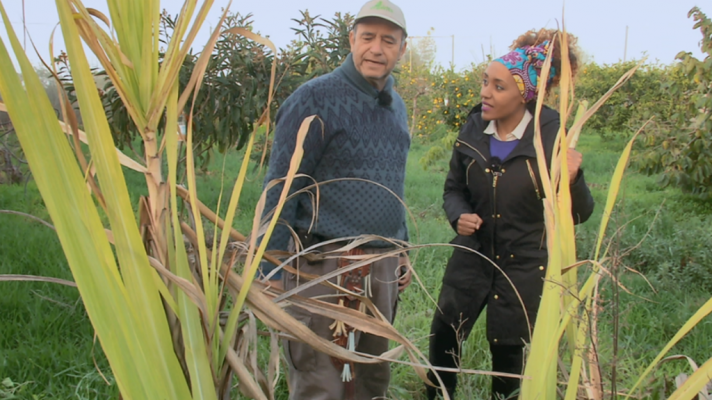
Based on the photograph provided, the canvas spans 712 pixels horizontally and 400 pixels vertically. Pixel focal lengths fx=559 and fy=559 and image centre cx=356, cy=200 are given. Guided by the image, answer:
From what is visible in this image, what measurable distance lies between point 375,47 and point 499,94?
50 centimetres

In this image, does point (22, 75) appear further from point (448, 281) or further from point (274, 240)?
point (448, 281)

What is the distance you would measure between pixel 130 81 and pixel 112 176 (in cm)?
12

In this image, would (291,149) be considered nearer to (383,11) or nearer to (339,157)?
(339,157)

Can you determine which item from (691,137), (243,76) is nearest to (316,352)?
(243,76)

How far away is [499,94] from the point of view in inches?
79.8

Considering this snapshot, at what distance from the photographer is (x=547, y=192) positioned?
74cm

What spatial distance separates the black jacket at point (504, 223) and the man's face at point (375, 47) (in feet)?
1.68

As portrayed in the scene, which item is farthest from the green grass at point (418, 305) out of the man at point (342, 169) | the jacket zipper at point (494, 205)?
the jacket zipper at point (494, 205)

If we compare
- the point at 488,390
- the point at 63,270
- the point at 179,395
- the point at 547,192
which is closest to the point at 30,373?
the point at 63,270

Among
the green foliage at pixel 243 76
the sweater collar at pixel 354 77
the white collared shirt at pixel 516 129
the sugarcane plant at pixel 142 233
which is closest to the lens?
the sugarcane plant at pixel 142 233

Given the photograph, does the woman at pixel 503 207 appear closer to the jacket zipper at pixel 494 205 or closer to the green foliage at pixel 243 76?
the jacket zipper at pixel 494 205

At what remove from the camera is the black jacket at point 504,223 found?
206cm

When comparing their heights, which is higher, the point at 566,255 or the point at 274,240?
the point at 566,255

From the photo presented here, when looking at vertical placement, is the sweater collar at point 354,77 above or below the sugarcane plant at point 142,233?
above
